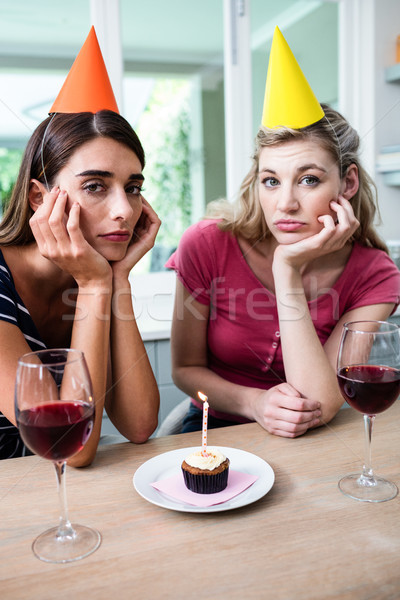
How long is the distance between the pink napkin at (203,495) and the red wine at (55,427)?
170 mm

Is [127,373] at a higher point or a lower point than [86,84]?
lower

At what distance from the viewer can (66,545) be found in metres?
0.61

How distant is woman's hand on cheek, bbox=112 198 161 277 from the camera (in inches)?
45.9

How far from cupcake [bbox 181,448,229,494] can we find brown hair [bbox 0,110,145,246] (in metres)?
0.67

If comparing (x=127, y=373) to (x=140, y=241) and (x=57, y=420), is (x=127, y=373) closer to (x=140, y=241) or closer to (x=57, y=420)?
(x=140, y=241)

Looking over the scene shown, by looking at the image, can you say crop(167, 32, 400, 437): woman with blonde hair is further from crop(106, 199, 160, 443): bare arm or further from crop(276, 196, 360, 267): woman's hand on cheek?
crop(106, 199, 160, 443): bare arm

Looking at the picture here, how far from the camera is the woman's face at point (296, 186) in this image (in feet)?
4.08

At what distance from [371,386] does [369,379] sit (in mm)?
13

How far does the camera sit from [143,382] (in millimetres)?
1071

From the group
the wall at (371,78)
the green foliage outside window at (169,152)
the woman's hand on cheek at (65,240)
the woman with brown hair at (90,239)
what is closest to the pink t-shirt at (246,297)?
the woman with brown hair at (90,239)

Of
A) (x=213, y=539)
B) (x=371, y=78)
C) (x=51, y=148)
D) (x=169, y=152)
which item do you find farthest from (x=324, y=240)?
(x=371, y=78)

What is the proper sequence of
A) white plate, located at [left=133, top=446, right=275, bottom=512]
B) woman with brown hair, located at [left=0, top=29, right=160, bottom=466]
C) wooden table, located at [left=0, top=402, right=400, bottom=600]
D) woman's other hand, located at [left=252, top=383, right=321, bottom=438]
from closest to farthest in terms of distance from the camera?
wooden table, located at [left=0, top=402, right=400, bottom=600], white plate, located at [left=133, top=446, right=275, bottom=512], woman's other hand, located at [left=252, top=383, right=321, bottom=438], woman with brown hair, located at [left=0, top=29, right=160, bottom=466]

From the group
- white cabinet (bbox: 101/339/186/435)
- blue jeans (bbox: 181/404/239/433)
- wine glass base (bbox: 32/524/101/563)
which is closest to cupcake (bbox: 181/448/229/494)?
wine glass base (bbox: 32/524/101/563)

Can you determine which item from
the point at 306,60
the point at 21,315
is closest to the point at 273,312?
the point at 21,315
